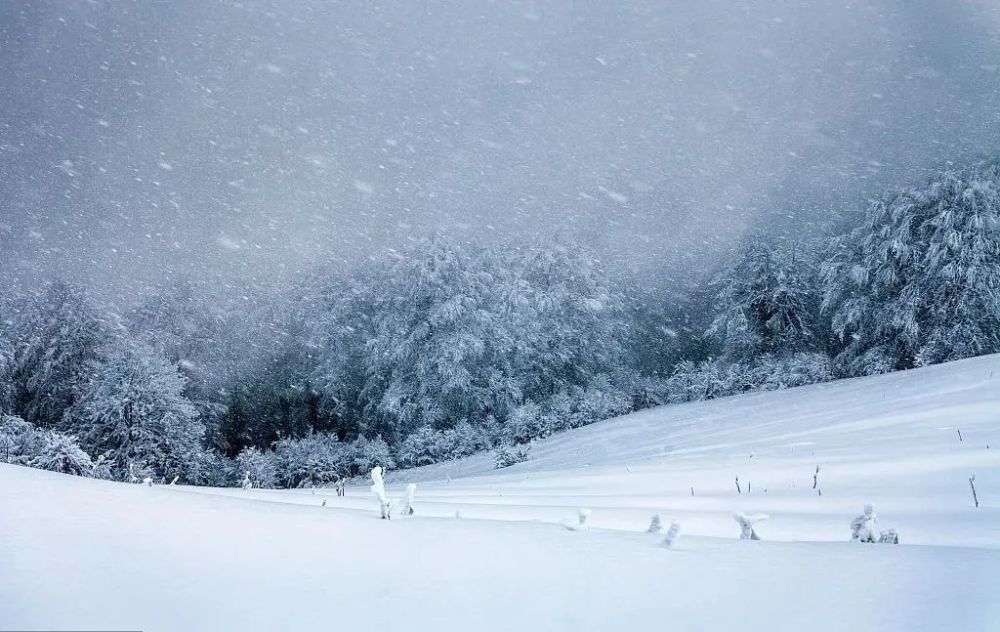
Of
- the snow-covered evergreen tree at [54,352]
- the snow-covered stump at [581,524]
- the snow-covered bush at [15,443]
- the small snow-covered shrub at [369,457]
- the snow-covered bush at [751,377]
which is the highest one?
the snow-covered evergreen tree at [54,352]

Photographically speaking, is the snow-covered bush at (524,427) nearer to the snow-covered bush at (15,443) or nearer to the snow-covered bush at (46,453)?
the snow-covered bush at (46,453)

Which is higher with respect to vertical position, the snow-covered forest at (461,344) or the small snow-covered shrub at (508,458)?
the snow-covered forest at (461,344)

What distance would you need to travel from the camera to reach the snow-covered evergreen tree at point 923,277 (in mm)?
16125

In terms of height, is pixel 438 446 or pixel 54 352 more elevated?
pixel 54 352

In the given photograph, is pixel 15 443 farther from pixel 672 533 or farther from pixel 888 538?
pixel 888 538

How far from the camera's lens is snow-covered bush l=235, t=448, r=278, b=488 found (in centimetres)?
1656

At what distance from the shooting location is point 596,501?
4.48 meters

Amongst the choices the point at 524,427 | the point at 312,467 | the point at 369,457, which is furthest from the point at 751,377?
the point at 312,467

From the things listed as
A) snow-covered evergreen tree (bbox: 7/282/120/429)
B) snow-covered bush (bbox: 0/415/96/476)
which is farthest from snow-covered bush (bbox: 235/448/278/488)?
snow-covered evergreen tree (bbox: 7/282/120/429)

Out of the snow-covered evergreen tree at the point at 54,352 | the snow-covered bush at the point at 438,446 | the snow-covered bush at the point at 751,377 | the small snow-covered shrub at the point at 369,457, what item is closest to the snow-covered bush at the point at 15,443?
the small snow-covered shrub at the point at 369,457

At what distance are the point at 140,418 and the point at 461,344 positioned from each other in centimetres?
858

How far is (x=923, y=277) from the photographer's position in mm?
16969

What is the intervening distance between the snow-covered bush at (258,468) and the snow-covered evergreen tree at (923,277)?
14.7 metres

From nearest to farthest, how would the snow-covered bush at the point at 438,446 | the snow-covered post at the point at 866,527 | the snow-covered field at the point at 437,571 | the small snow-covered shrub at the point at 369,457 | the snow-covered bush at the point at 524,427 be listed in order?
the snow-covered field at the point at 437,571, the snow-covered post at the point at 866,527, the small snow-covered shrub at the point at 369,457, the snow-covered bush at the point at 438,446, the snow-covered bush at the point at 524,427
